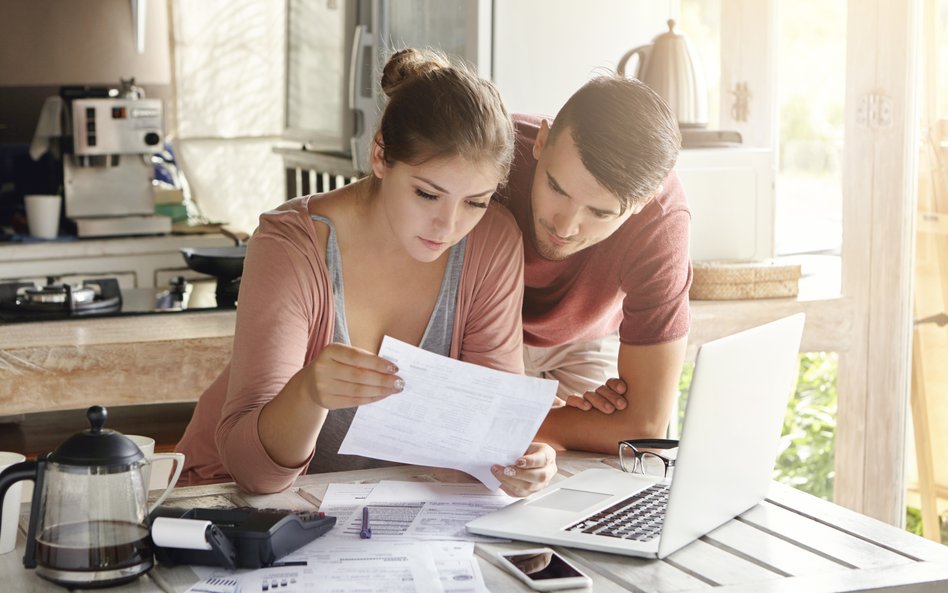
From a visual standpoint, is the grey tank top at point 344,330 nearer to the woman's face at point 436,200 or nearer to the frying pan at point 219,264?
the woman's face at point 436,200

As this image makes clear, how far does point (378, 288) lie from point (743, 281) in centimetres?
154

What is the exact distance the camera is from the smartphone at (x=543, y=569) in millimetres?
1271

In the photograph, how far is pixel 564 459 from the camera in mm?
1840

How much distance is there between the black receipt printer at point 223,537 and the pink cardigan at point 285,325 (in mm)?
245

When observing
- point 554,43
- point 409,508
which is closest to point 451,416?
point 409,508

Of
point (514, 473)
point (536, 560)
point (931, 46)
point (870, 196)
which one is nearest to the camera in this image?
point (536, 560)

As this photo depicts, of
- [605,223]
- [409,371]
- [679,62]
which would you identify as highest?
[679,62]

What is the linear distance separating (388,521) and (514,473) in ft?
0.69

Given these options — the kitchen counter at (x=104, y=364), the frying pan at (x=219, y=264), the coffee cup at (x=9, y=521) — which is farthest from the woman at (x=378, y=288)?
the frying pan at (x=219, y=264)

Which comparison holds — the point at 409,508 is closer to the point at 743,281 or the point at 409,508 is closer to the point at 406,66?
the point at 406,66

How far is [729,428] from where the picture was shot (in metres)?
1.45

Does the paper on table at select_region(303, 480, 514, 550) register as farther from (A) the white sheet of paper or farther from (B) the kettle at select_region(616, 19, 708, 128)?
(B) the kettle at select_region(616, 19, 708, 128)

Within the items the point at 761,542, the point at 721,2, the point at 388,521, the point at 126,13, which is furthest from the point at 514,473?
the point at 126,13

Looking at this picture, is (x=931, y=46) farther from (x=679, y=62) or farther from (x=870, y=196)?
(x=679, y=62)
